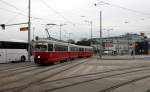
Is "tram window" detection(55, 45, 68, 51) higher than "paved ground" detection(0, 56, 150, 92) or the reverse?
higher

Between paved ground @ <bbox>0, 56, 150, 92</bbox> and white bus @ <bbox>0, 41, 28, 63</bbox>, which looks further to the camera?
white bus @ <bbox>0, 41, 28, 63</bbox>

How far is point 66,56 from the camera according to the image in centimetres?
4119

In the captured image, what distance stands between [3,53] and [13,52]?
2329 mm

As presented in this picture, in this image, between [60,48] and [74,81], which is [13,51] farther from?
[74,81]

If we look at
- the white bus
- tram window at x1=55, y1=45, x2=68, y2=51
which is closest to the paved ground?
tram window at x1=55, y1=45, x2=68, y2=51

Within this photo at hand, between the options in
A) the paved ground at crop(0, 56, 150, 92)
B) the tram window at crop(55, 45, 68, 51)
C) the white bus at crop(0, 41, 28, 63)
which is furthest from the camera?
the white bus at crop(0, 41, 28, 63)

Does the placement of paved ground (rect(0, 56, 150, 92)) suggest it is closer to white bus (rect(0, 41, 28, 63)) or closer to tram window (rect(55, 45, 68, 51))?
tram window (rect(55, 45, 68, 51))

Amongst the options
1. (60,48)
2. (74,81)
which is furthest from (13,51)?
(74,81)

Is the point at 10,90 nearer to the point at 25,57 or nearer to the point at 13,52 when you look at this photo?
the point at 13,52

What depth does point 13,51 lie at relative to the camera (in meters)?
37.8

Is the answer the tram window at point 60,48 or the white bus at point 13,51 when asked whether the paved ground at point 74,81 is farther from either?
the white bus at point 13,51

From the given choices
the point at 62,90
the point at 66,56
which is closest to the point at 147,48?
the point at 66,56

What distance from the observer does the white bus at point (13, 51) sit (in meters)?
35.9

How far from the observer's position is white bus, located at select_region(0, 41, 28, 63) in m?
35.9
